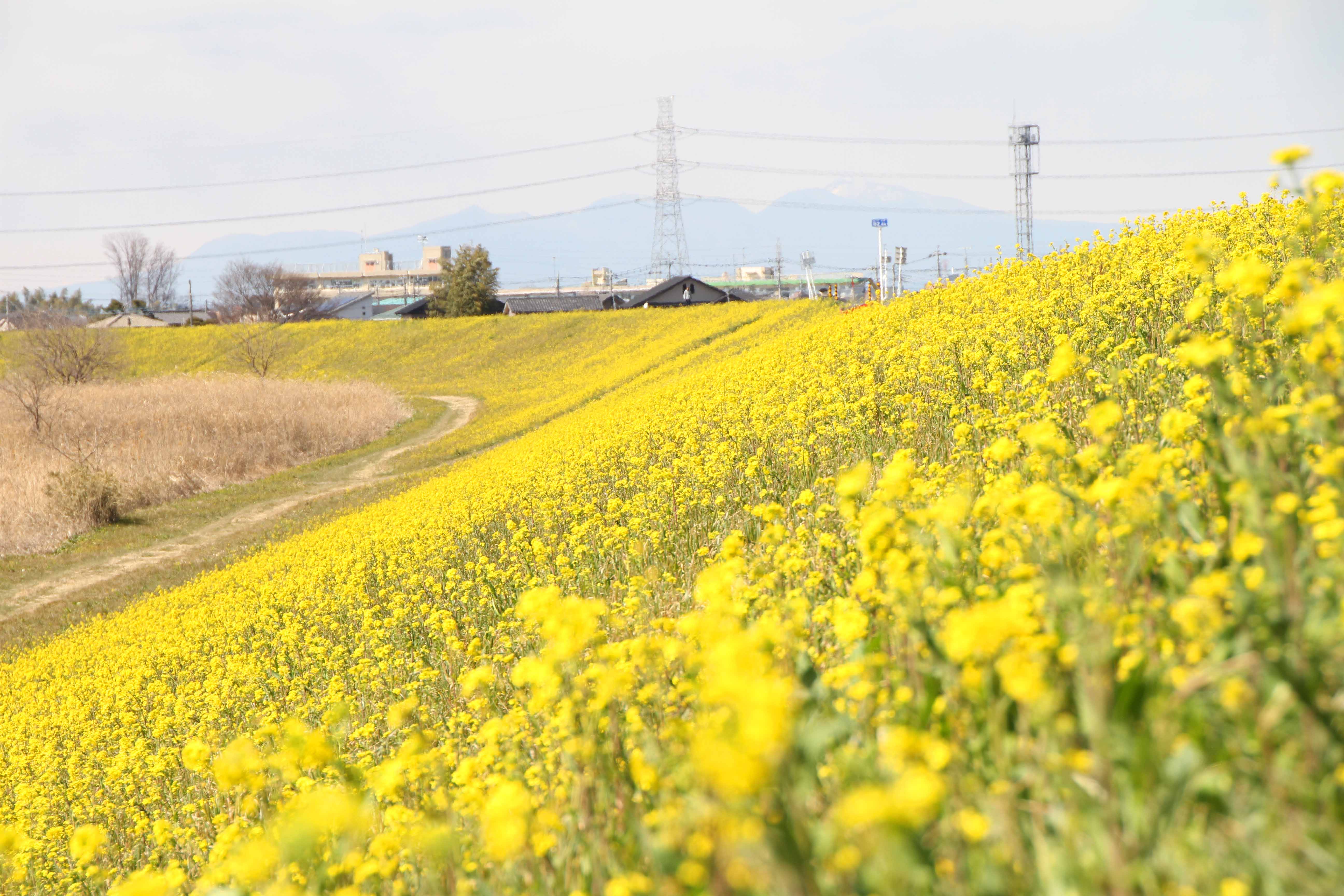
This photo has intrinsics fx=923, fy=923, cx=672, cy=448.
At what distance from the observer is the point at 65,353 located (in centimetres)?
3981

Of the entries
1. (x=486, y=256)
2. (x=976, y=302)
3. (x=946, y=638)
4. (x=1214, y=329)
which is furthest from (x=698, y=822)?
(x=486, y=256)

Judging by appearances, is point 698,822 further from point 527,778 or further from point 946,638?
point 527,778

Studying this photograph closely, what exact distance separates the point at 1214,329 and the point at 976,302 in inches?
217

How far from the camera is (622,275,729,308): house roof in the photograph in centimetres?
5950

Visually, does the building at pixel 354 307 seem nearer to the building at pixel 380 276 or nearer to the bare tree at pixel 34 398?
the building at pixel 380 276

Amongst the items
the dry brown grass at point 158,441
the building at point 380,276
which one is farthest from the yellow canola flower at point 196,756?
the building at point 380,276

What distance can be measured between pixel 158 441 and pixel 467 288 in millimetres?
40255

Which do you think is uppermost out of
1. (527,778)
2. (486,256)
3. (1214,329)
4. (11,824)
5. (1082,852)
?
(486,256)

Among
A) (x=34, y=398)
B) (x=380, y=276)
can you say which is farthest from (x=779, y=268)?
(x=380, y=276)

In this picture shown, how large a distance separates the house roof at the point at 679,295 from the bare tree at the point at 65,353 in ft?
96.7

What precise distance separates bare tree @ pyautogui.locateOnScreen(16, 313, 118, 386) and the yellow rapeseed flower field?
3917cm

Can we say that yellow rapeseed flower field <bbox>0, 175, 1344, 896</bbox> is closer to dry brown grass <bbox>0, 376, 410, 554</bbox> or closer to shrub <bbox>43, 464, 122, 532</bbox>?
shrub <bbox>43, 464, 122, 532</bbox>

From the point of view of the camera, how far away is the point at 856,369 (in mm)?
9805

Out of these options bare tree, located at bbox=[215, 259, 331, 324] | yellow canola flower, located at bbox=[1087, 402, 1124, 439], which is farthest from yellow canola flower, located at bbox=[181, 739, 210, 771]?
bare tree, located at bbox=[215, 259, 331, 324]
